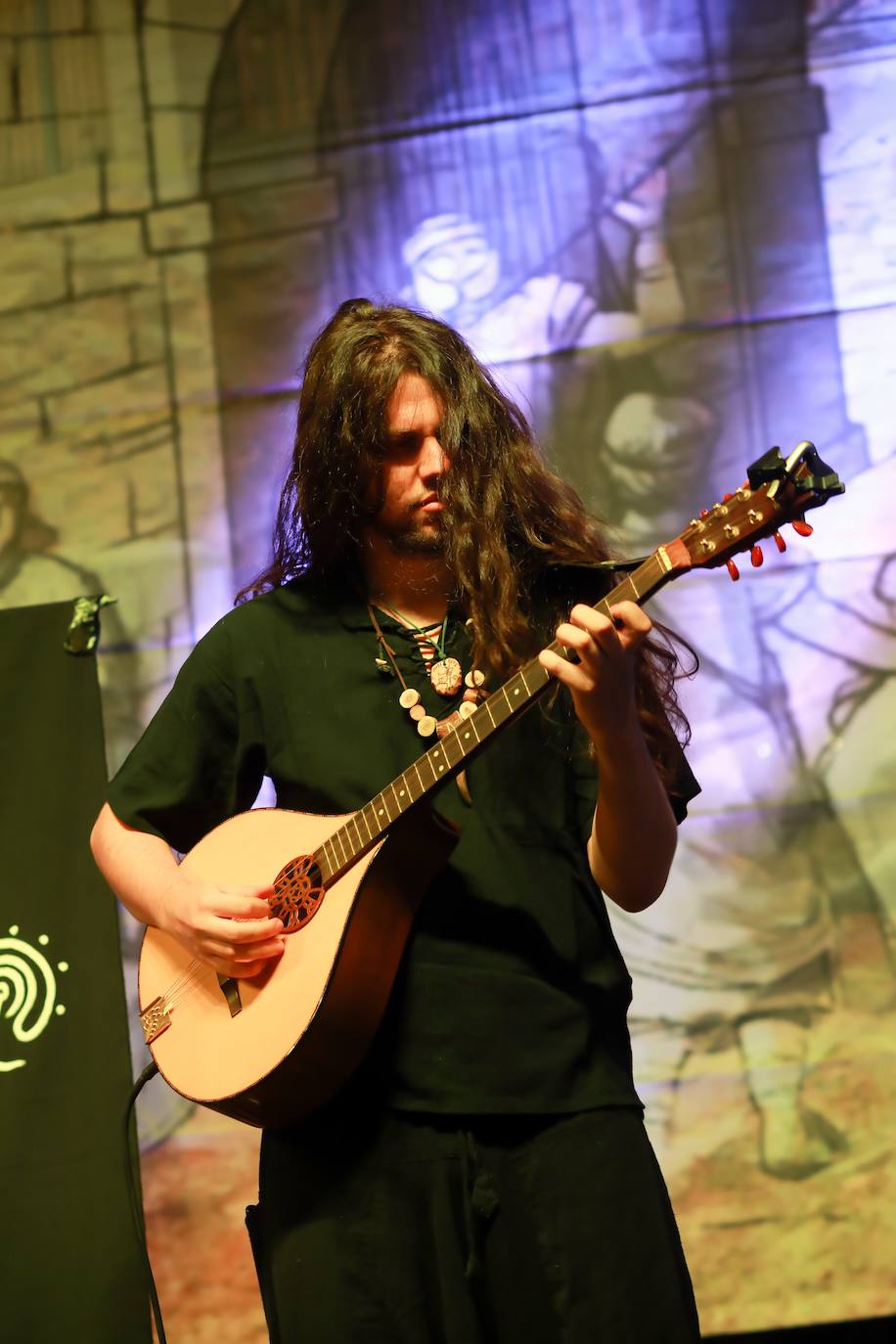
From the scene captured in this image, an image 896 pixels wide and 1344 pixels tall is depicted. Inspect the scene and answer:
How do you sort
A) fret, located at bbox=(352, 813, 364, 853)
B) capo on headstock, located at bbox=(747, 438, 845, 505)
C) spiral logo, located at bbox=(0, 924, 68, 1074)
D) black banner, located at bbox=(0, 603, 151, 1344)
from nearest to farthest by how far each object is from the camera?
capo on headstock, located at bbox=(747, 438, 845, 505) → fret, located at bbox=(352, 813, 364, 853) → black banner, located at bbox=(0, 603, 151, 1344) → spiral logo, located at bbox=(0, 924, 68, 1074)

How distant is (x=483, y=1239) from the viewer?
146 cm

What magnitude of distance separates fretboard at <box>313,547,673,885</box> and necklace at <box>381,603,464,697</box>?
4.1 inches

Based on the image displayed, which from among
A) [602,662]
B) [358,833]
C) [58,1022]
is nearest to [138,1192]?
[58,1022]

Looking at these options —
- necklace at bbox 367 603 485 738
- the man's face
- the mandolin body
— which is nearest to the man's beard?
the man's face

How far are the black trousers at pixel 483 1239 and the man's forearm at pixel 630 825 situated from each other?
0.85 feet

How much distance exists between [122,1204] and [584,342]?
2.01 meters

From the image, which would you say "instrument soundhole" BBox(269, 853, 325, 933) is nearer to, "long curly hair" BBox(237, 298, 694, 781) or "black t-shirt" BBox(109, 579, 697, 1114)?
A: "black t-shirt" BBox(109, 579, 697, 1114)

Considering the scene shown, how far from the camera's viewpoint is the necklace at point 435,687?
1650 mm

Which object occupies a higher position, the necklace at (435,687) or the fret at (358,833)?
the necklace at (435,687)

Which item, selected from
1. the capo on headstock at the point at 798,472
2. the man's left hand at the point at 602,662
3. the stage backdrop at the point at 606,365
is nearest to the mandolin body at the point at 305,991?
the man's left hand at the point at 602,662

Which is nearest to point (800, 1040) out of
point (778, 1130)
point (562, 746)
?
point (778, 1130)

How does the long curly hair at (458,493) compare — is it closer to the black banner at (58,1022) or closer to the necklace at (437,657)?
the necklace at (437,657)

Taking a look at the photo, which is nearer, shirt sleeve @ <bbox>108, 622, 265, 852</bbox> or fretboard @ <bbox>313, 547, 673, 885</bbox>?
fretboard @ <bbox>313, 547, 673, 885</bbox>

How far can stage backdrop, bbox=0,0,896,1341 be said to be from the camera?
8.95 feet
